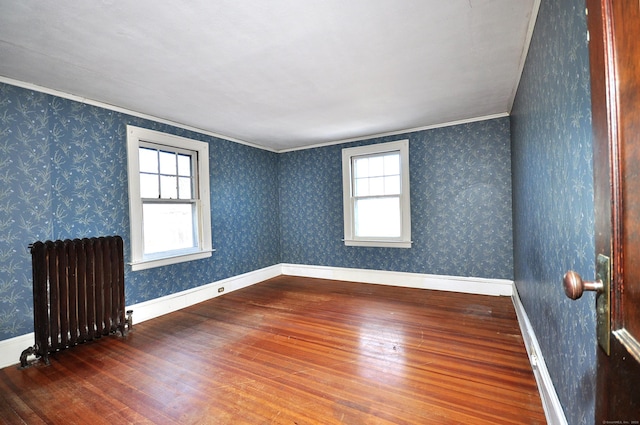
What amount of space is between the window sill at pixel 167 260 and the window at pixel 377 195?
7.43 feet

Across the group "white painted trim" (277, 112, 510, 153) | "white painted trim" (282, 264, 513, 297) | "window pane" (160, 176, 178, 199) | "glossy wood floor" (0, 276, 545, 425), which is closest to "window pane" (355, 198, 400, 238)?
"white painted trim" (282, 264, 513, 297)

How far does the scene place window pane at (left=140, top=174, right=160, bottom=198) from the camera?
11.3ft

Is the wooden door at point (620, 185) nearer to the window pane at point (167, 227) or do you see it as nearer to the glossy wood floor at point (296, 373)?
the glossy wood floor at point (296, 373)

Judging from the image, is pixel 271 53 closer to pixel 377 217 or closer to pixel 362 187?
pixel 362 187

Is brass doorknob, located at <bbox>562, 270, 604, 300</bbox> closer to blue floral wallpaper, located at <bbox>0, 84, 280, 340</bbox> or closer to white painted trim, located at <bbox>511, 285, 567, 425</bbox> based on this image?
white painted trim, located at <bbox>511, 285, 567, 425</bbox>

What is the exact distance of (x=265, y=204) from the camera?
5.33 m

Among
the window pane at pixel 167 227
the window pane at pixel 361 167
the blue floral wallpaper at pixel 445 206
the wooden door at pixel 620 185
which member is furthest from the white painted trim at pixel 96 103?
the wooden door at pixel 620 185

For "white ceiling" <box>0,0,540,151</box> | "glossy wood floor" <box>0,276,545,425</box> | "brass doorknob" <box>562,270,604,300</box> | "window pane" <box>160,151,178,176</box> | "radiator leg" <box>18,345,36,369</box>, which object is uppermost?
"white ceiling" <box>0,0,540,151</box>

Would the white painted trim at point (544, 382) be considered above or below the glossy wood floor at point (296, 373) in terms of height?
above

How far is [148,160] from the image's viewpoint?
3547 mm

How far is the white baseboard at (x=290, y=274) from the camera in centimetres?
250

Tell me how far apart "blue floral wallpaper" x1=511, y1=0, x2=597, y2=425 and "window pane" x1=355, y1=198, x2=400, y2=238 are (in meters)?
2.53

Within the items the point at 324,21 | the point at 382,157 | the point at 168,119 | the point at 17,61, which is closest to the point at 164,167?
the point at 168,119

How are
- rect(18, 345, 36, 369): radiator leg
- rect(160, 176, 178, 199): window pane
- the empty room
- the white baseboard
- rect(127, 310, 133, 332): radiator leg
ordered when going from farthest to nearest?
A: rect(160, 176, 178, 199): window pane
rect(127, 310, 133, 332): radiator leg
the white baseboard
rect(18, 345, 36, 369): radiator leg
the empty room
